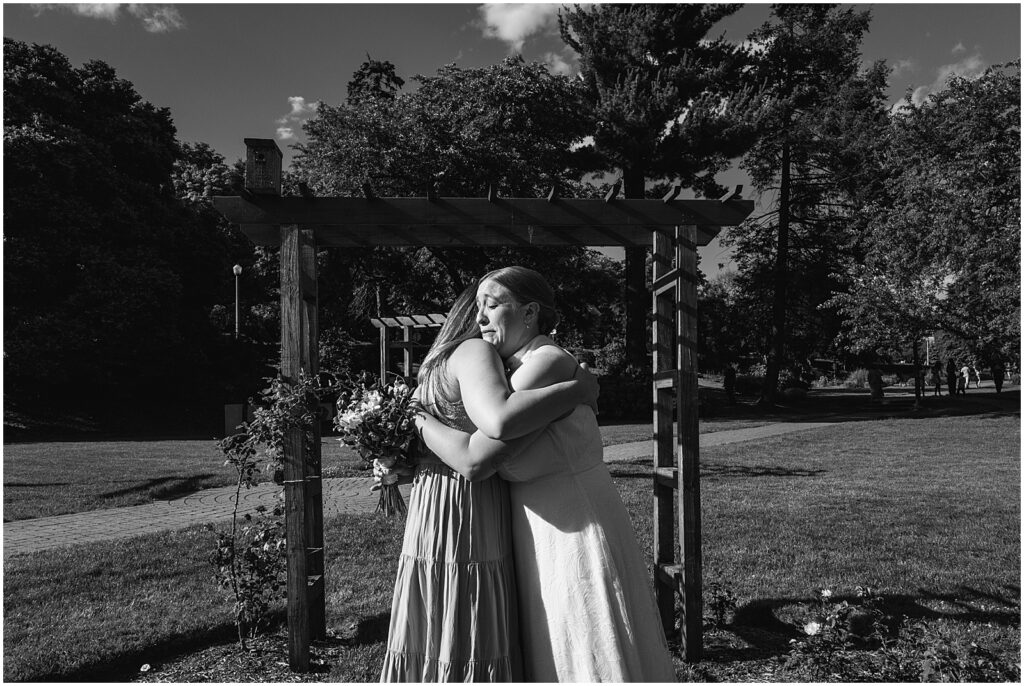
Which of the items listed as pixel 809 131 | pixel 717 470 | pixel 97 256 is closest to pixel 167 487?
pixel 717 470

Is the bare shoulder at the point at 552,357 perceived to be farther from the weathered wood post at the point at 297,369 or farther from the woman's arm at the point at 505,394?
the weathered wood post at the point at 297,369

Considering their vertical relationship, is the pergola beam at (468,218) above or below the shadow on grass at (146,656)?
above

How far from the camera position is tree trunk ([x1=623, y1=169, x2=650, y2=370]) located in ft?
79.0

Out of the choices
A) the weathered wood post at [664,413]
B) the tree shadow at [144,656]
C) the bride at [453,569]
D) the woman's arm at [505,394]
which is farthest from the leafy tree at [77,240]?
the woman's arm at [505,394]

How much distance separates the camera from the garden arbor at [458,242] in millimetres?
3699

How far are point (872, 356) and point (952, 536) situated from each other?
31.9 metres

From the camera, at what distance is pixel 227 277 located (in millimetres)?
26344

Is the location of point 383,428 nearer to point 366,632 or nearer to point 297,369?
point 297,369

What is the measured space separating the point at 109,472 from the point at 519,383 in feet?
35.5

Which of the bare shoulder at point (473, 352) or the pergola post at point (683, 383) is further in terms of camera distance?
the pergola post at point (683, 383)

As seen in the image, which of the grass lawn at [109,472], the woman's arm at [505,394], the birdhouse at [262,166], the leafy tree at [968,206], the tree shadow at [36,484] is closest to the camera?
the woman's arm at [505,394]

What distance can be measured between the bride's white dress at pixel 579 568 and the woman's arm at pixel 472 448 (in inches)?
2.0

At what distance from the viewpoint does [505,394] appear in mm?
2156

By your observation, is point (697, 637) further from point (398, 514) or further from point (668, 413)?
point (398, 514)
